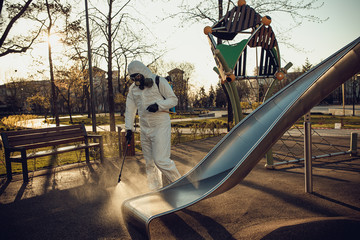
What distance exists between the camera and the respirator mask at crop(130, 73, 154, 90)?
4.16m

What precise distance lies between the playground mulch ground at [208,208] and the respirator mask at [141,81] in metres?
1.96

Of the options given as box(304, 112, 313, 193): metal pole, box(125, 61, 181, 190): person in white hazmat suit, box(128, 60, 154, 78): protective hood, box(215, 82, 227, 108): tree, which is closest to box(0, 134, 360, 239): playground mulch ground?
box(304, 112, 313, 193): metal pole

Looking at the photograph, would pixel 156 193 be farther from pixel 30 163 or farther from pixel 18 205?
pixel 30 163

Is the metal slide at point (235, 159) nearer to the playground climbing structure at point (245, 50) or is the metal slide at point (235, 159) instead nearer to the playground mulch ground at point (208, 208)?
the playground mulch ground at point (208, 208)

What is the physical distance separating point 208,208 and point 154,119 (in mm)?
1622

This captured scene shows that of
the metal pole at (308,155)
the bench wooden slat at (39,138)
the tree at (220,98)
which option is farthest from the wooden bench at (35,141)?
the tree at (220,98)

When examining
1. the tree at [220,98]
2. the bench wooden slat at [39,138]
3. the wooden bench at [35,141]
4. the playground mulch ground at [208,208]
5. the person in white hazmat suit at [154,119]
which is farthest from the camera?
the tree at [220,98]

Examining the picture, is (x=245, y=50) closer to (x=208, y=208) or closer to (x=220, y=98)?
(x=208, y=208)

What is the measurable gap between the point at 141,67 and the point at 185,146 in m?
5.72

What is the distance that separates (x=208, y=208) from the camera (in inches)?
150

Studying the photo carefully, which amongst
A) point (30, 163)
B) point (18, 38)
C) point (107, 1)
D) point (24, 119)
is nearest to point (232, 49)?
point (30, 163)

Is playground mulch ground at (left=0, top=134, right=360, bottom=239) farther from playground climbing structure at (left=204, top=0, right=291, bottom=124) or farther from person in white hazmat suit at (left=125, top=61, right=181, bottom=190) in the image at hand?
playground climbing structure at (left=204, top=0, right=291, bottom=124)

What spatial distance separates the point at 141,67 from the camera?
4.22 metres

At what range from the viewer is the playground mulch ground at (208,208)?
3035 millimetres
